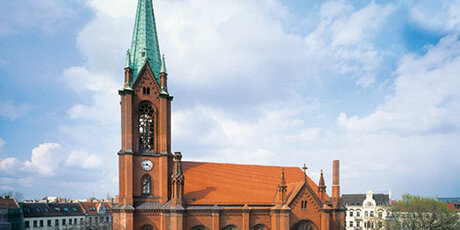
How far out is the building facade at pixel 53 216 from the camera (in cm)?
7569

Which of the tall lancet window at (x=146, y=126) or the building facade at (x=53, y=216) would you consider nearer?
the tall lancet window at (x=146, y=126)

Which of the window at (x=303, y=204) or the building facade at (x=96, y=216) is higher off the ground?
the window at (x=303, y=204)

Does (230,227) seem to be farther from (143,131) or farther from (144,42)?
(144,42)

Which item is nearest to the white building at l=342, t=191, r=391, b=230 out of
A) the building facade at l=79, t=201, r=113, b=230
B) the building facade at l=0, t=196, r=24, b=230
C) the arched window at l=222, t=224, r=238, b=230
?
the arched window at l=222, t=224, r=238, b=230

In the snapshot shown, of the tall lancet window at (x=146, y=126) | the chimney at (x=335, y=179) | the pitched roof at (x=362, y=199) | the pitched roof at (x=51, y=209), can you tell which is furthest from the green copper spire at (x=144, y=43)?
the pitched roof at (x=362, y=199)

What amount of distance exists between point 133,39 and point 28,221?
5642 centimetres

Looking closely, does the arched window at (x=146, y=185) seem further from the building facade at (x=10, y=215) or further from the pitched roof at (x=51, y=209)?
the pitched roof at (x=51, y=209)

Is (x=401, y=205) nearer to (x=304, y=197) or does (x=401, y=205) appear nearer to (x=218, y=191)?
(x=304, y=197)

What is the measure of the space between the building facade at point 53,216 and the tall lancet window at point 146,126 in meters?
51.8

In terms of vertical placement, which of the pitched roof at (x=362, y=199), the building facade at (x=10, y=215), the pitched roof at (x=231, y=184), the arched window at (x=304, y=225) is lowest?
the pitched roof at (x=362, y=199)

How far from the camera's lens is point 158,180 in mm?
41000

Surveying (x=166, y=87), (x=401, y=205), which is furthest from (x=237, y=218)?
(x=401, y=205)

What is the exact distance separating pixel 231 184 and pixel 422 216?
1559 inches

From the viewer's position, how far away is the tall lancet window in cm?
4147
